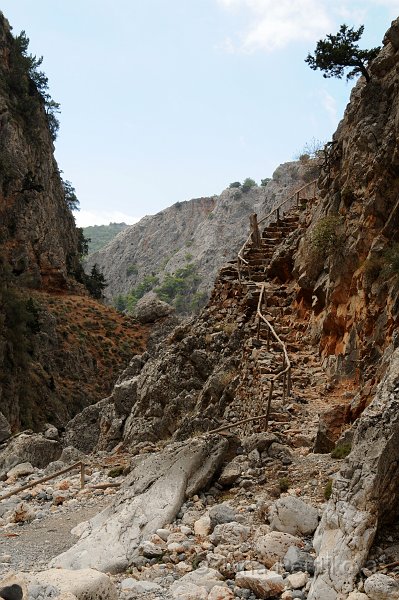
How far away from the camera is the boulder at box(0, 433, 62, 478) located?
16.2 meters

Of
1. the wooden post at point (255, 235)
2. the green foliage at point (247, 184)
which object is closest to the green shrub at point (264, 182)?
the green foliage at point (247, 184)

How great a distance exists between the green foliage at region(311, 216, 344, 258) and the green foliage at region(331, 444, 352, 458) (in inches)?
266

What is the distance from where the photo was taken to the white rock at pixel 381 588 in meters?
4.75

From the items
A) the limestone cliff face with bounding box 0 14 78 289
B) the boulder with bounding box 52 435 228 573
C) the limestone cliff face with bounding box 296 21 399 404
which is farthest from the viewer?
the limestone cliff face with bounding box 0 14 78 289

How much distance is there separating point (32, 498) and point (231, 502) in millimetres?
5399

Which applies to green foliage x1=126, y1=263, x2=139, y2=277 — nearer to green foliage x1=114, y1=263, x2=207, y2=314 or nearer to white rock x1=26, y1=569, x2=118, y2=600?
green foliage x1=114, y1=263, x2=207, y2=314

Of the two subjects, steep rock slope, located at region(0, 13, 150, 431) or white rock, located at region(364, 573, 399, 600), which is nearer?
white rock, located at region(364, 573, 399, 600)

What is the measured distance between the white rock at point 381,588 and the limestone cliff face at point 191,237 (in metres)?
80.8

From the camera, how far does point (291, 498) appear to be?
21.8 ft

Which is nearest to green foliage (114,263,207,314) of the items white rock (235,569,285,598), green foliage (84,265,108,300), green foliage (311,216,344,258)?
green foliage (84,265,108,300)

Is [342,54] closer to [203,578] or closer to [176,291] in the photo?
[203,578]

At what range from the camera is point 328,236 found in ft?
48.6

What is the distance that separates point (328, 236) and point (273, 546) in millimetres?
9923

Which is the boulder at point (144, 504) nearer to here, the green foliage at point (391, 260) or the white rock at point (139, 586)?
the white rock at point (139, 586)
